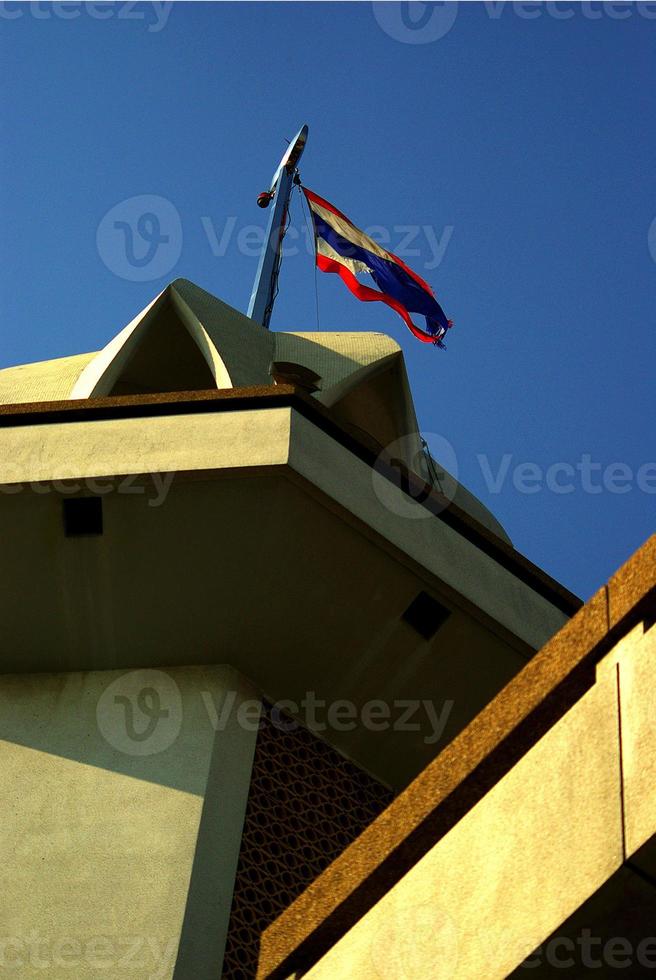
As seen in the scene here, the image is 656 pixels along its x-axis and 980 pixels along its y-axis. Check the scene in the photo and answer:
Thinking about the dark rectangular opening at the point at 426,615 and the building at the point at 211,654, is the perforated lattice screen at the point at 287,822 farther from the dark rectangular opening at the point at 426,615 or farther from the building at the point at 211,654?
the dark rectangular opening at the point at 426,615

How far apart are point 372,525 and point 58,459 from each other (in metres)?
2.41

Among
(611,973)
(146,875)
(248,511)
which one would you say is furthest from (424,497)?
(611,973)

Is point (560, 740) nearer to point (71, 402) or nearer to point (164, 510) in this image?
point (164, 510)

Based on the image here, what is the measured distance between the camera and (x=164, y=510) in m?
10.7

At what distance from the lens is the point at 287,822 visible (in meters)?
11.0

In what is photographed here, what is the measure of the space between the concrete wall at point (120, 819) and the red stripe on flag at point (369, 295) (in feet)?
21.2

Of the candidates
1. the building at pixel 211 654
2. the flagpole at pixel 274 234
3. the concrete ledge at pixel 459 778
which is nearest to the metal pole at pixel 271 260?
the flagpole at pixel 274 234

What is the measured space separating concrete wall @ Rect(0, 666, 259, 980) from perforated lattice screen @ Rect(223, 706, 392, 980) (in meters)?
0.12

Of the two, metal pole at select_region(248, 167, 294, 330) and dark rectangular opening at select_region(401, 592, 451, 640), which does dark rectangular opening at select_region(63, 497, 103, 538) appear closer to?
dark rectangular opening at select_region(401, 592, 451, 640)

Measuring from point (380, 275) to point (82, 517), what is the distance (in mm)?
7374

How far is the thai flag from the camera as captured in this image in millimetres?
17000

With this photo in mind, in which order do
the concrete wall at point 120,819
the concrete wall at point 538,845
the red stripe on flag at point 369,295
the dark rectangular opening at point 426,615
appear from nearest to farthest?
the concrete wall at point 538,845 < the concrete wall at point 120,819 < the dark rectangular opening at point 426,615 < the red stripe on flag at point 369,295

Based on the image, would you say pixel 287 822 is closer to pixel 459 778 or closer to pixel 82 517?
pixel 82 517

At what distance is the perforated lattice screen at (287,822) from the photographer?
10195mm
